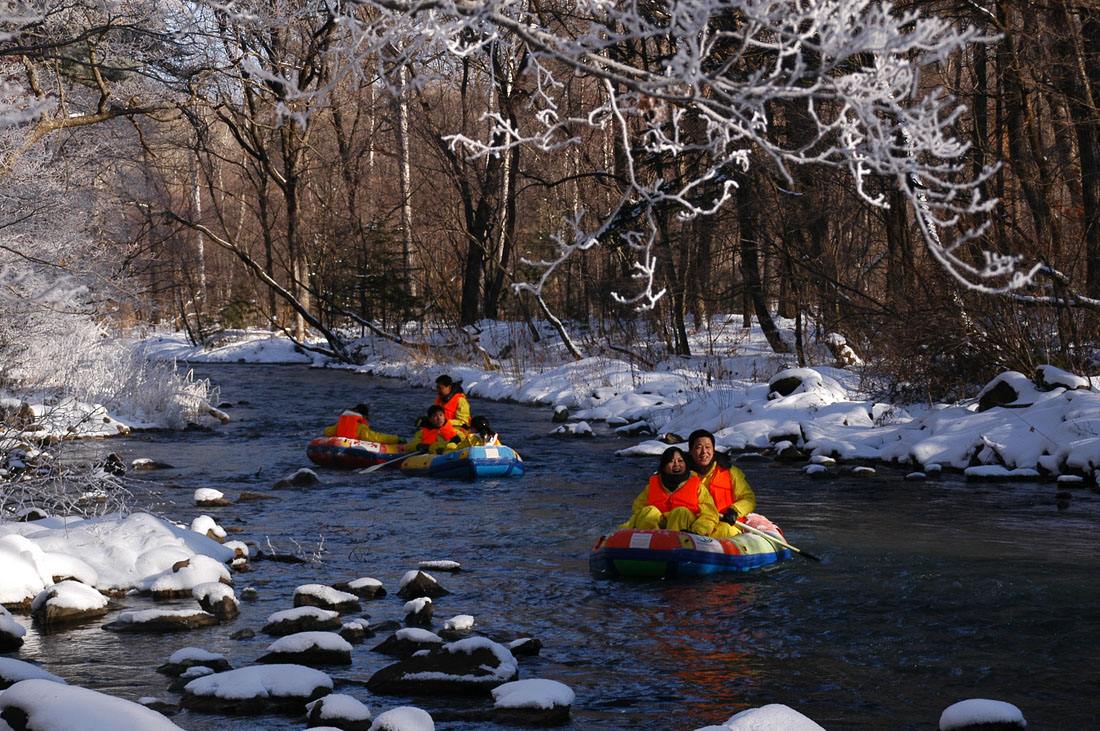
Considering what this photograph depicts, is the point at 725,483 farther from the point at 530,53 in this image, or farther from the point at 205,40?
the point at 205,40

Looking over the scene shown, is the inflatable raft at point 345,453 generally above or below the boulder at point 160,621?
above

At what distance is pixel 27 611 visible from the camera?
8414 mm

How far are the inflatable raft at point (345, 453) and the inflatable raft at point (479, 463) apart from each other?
1135mm

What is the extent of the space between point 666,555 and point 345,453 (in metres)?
7.30

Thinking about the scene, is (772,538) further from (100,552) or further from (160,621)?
(100,552)

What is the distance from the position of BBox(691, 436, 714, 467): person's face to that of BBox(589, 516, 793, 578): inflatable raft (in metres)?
0.75

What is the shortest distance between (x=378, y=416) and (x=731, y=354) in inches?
277

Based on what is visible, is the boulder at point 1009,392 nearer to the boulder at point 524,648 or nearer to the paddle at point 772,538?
the paddle at point 772,538

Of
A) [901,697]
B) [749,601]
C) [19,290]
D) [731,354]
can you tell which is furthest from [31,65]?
[731,354]

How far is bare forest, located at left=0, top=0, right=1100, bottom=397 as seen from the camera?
4074 mm

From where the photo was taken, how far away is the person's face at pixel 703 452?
10.2 m

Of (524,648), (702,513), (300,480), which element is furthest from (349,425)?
(524,648)

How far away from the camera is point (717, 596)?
29.5 feet

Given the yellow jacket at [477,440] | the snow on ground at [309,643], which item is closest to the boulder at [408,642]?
the snow on ground at [309,643]
